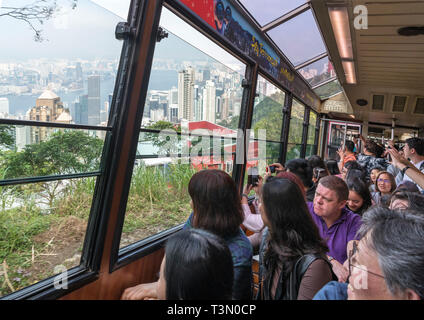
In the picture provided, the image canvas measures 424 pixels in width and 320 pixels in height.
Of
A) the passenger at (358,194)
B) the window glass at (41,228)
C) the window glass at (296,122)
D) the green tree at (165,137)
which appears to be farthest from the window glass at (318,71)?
the window glass at (41,228)

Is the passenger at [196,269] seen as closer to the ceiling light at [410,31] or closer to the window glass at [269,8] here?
the window glass at [269,8]

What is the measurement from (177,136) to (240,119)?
1321mm

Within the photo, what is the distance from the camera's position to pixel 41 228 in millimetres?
1577

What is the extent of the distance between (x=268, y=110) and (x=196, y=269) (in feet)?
12.7

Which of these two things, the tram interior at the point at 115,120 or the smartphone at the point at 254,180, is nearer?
the tram interior at the point at 115,120

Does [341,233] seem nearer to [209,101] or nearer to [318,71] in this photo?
[209,101]

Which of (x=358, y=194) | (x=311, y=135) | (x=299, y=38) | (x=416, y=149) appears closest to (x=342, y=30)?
(x=299, y=38)

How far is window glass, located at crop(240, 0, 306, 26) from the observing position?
323 centimetres

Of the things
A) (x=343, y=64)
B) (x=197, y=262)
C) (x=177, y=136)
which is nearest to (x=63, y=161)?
(x=177, y=136)

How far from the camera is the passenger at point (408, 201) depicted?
168cm

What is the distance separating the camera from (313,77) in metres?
6.34

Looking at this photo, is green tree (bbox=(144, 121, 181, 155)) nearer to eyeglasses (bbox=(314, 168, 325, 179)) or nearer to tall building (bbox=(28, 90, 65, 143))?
tall building (bbox=(28, 90, 65, 143))

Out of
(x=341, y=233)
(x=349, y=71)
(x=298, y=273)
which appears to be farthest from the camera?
(x=349, y=71)

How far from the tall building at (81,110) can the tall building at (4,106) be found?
12.9 inches
